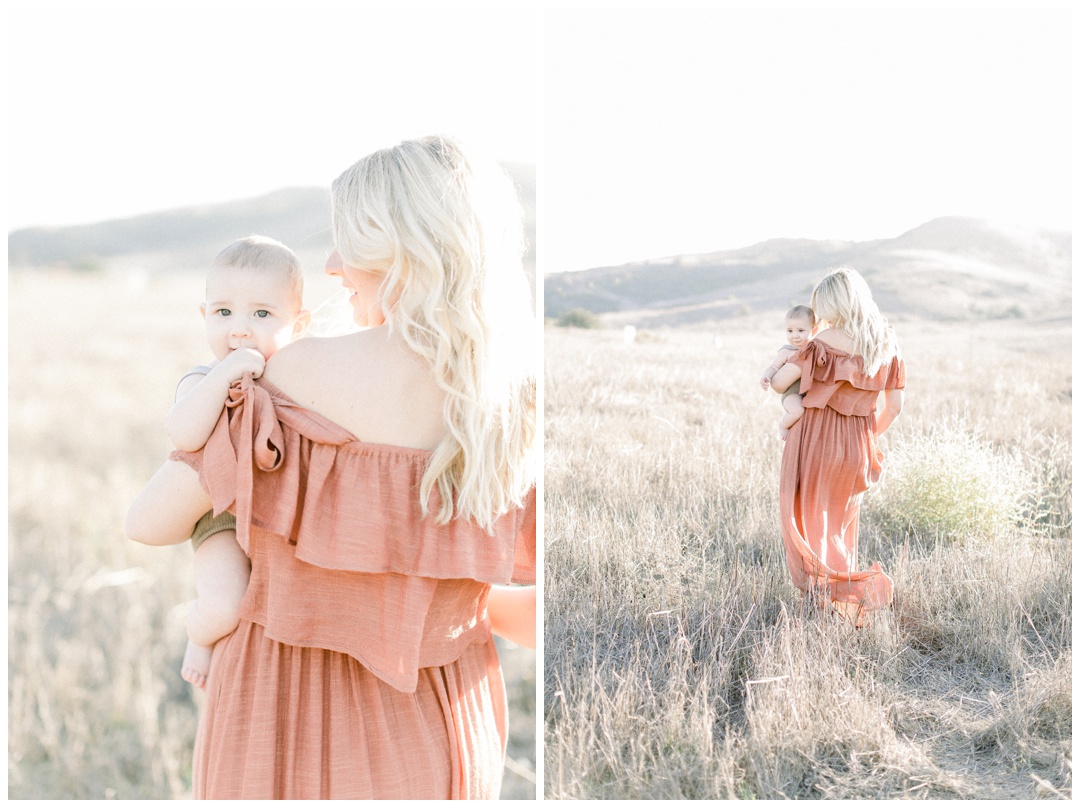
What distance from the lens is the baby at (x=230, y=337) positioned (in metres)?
1.84

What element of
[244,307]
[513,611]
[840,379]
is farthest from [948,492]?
[244,307]

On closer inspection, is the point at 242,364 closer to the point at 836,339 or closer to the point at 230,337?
the point at 230,337

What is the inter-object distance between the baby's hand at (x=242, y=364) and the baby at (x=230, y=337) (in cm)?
4

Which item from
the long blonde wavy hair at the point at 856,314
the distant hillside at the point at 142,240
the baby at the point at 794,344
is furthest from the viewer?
the distant hillside at the point at 142,240

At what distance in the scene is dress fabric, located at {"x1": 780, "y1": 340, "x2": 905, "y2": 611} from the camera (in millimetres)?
2822

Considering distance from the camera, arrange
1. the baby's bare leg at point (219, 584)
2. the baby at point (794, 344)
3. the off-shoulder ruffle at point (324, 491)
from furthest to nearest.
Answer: the baby at point (794, 344)
the baby's bare leg at point (219, 584)
the off-shoulder ruffle at point (324, 491)

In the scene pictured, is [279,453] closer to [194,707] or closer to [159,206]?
[194,707]

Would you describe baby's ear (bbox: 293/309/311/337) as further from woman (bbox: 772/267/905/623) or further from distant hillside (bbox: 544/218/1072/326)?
woman (bbox: 772/267/905/623)

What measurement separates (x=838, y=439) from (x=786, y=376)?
28 cm

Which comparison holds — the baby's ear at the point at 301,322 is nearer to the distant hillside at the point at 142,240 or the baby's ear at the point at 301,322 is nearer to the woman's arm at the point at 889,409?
the woman's arm at the point at 889,409

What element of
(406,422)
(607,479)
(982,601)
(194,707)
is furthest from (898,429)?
(194,707)

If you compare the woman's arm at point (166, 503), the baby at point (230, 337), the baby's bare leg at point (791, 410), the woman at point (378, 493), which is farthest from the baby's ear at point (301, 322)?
the baby's bare leg at point (791, 410)

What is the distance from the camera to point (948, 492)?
3053 mm

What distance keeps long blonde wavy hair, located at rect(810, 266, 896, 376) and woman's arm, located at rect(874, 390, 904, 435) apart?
151mm
